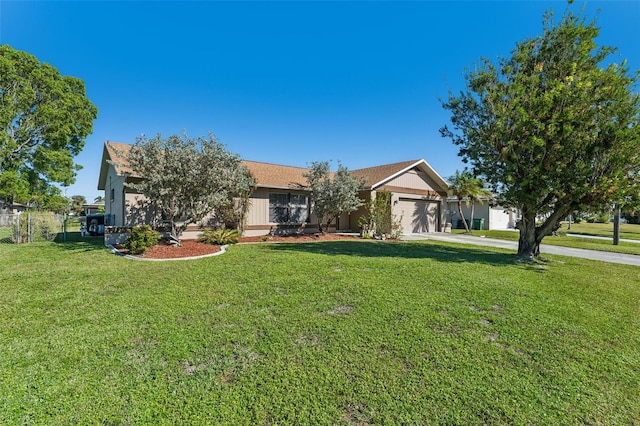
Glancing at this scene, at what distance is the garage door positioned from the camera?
63.0ft

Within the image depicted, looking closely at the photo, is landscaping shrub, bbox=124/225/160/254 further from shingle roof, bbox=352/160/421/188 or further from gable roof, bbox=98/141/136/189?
shingle roof, bbox=352/160/421/188

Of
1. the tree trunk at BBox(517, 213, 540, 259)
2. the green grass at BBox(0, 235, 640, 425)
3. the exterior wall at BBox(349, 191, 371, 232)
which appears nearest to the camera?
the green grass at BBox(0, 235, 640, 425)

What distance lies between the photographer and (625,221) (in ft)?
131

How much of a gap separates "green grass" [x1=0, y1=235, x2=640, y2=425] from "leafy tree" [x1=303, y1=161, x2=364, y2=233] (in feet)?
28.2

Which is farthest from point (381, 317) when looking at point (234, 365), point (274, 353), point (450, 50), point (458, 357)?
point (450, 50)

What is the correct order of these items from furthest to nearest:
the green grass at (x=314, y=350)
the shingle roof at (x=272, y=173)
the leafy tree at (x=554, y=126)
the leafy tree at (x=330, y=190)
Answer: the leafy tree at (x=330, y=190), the shingle roof at (x=272, y=173), the leafy tree at (x=554, y=126), the green grass at (x=314, y=350)

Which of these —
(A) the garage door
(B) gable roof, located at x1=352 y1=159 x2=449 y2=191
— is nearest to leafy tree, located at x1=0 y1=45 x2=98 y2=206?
(B) gable roof, located at x1=352 y1=159 x2=449 y2=191

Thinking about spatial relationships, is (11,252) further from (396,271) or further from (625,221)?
(625,221)

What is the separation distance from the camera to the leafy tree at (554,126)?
25.7 ft

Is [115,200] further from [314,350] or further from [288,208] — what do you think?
[314,350]

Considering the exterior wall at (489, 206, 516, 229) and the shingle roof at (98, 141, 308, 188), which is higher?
the shingle roof at (98, 141, 308, 188)

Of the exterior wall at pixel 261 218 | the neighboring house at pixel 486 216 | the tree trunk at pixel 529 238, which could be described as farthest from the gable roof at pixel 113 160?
the neighboring house at pixel 486 216

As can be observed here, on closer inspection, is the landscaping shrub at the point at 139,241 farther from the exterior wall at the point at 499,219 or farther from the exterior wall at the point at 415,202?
the exterior wall at the point at 499,219

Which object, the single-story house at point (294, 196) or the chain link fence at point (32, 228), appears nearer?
the chain link fence at point (32, 228)
